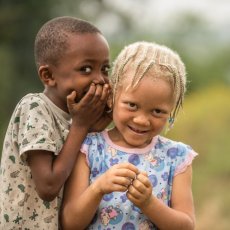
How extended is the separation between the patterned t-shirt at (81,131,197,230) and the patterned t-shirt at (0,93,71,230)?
166 mm

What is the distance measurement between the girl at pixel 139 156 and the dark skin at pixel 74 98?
0.07 m

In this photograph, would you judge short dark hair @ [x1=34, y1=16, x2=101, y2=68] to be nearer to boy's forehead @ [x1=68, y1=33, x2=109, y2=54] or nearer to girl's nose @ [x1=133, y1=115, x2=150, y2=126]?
boy's forehead @ [x1=68, y1=33, x2=109, y2=54]

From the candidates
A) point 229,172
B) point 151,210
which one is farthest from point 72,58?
point 229,172

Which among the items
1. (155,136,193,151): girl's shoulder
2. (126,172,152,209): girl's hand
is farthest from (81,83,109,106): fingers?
(126,172,152,209): girl's hand

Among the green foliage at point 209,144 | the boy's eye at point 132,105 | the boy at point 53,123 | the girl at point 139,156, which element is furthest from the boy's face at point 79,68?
the green foliage at point 209,144

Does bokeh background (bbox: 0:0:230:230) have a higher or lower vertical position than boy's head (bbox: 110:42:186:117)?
higher

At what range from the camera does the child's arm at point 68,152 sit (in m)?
3.10

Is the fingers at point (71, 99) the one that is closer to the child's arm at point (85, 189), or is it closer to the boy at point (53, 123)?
the boy at point (53, 123)

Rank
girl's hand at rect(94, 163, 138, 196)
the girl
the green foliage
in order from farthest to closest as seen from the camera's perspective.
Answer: the green foliage
the girl
girl's hand at rect(94, 163, 138, 196)

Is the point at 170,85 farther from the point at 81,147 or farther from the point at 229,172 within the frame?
the point at 229,172

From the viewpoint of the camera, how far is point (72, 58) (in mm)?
3287

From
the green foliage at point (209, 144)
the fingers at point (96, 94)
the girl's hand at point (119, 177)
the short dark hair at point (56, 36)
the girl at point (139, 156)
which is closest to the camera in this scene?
the girl's hand at point (119, 177)

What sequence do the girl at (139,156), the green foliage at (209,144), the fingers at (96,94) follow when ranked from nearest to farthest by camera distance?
the girl at (139,156), the fingers at (96,94), the green foliage at (209,144)

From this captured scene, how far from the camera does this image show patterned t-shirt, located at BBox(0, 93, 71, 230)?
317 centimetres
